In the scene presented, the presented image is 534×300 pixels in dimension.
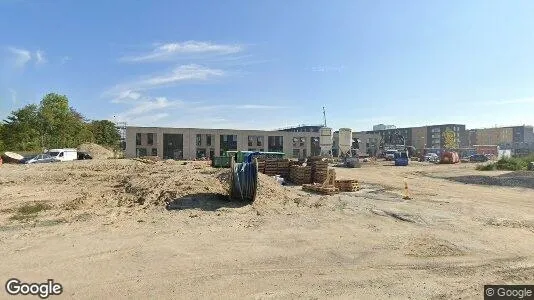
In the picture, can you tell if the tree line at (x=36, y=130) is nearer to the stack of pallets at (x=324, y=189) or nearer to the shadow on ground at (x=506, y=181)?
the stack of pallets at (x=324, y=189)

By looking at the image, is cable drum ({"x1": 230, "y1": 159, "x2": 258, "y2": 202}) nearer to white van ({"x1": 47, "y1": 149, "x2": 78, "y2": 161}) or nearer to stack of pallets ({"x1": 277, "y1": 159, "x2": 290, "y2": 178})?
stack of pallets ({"x1": 277, "y1": 159, "x2": 290, "y2": 178})

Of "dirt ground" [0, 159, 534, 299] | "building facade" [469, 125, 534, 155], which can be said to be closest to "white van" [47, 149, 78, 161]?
"dirt ground" [0, 159, 534, 299]

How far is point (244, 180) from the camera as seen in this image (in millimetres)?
15977

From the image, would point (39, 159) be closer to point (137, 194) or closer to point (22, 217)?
point (137, 194)

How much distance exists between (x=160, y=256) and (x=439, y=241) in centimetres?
788

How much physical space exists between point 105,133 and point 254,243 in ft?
277

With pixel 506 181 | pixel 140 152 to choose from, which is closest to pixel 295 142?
pixel 140 152

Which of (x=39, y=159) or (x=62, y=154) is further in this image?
(x=62, y=154)

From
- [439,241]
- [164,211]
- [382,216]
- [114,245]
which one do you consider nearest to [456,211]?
[382,216]

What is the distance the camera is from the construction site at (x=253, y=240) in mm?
7726

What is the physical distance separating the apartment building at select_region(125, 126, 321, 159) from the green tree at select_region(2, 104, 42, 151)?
55.1 ft

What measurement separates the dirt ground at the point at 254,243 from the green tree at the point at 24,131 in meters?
45.7

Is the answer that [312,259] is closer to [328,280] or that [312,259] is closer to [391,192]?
[328,280]

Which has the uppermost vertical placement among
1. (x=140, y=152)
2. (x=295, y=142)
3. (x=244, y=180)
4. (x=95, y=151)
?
(x=295, y=142)
